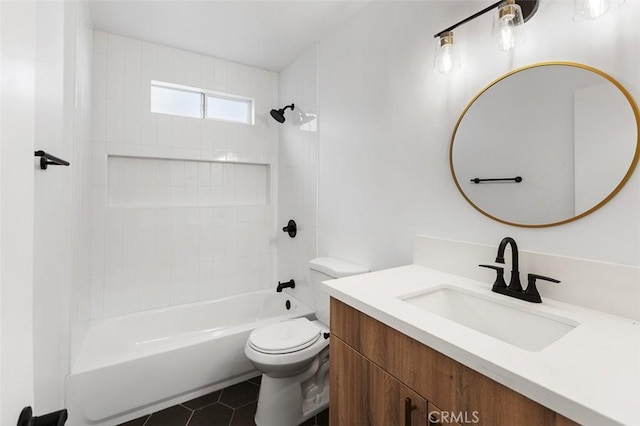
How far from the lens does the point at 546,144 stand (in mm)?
1082

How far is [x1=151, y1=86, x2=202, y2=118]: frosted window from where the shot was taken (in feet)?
8.21

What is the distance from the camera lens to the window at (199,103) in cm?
252

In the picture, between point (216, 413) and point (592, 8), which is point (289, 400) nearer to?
point (216, 413)

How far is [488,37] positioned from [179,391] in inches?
100.0

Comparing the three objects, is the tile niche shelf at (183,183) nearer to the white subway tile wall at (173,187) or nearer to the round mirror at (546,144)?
the white subway tile wall at (173,187)

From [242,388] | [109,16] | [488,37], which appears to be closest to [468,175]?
[488,37]

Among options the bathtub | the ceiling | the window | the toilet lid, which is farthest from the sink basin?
the window

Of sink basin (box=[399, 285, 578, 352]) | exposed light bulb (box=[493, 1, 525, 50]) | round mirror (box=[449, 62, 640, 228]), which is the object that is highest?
exposed light bulb (box=[493, 1, 525, 50])

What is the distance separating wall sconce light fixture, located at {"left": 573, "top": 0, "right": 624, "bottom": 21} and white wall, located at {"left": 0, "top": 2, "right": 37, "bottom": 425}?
1.41 m

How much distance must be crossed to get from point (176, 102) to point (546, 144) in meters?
2.71

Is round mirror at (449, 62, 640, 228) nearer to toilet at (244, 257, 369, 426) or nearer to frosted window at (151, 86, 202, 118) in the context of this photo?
toilet at (244, 257, 369, 426)

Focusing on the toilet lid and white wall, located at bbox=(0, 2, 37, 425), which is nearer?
white wall, located at bbox=(0, 2, 37, 425)

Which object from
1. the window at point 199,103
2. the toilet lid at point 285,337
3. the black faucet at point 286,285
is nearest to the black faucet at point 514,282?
the toilet lid at point 285,337

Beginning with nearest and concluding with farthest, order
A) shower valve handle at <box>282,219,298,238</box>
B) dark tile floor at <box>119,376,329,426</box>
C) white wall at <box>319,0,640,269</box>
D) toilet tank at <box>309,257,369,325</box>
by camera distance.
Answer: white wall at <box>319,0,640,269</box> → dark tile floor at <box>119,376,329,426</box> → toilet tank at <box>309,257,369,325</box> → shower valve handle at <box>282,219,298,238</box>
